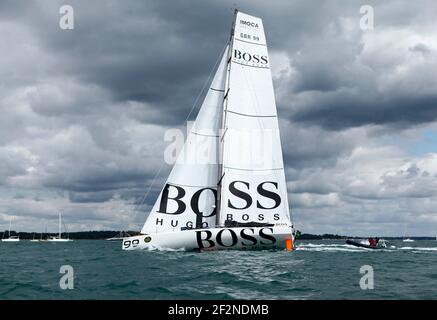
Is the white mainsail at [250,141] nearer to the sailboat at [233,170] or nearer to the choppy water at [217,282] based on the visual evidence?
the sailboat at [233,170]

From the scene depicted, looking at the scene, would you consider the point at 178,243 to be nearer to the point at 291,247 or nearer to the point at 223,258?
the point at 223,258

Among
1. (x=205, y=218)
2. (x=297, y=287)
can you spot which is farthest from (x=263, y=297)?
(x=205, y=218)

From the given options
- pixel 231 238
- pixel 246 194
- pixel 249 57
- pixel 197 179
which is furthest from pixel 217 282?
pixel 249 57

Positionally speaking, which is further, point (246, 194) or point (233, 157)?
point (233, 157)

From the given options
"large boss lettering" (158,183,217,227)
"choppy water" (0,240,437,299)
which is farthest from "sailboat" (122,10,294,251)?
"choppy water" (0,240,437,299)

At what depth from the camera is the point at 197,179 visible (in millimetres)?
37406

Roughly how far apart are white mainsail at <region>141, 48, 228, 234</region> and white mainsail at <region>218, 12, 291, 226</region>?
126 cm

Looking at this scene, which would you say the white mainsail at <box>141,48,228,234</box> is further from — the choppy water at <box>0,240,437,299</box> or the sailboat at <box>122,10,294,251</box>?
the choppy water at <box>0,240,437,299</box>

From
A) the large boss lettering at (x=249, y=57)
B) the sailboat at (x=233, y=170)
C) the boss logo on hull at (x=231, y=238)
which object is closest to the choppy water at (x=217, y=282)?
the boss logo on hull at (x=231, y=238)

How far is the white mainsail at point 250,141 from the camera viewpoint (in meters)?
36.9

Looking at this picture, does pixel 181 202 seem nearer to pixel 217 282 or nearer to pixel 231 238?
pixel 231 238

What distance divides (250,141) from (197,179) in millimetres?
5255

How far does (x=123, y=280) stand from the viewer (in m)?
19.5

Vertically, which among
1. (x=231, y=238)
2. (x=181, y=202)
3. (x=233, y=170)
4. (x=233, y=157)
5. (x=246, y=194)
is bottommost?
(x=231, y=238)
